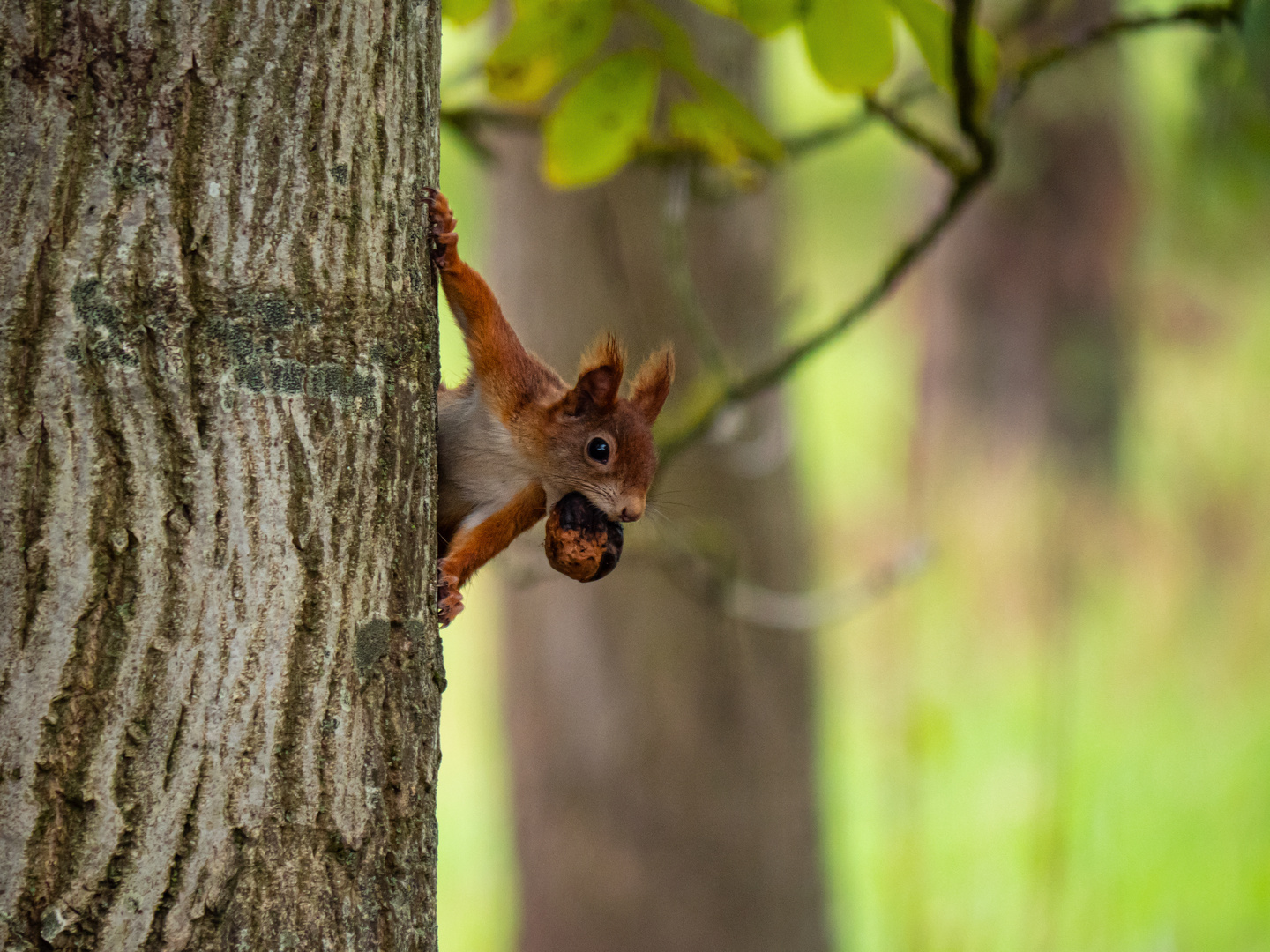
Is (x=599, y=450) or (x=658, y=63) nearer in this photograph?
(x=658, y=63)

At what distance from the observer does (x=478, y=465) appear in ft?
7.21

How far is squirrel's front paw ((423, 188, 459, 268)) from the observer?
5.15ft

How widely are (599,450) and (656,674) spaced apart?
1.74 metres

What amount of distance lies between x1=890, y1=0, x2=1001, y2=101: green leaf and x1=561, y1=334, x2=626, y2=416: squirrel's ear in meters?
0.64

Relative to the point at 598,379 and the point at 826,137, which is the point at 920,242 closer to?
the point at 826,137

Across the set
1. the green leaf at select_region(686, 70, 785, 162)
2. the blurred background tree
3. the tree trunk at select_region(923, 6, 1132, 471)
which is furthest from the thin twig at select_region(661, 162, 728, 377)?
the tree trunk at select_region(923, 6, 1132, 471)

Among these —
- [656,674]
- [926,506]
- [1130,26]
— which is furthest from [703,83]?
[926,506]

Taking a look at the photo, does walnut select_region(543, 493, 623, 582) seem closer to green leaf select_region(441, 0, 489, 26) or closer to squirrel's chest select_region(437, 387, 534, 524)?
squirrel's chest select_region(437, 387, 534, 524)

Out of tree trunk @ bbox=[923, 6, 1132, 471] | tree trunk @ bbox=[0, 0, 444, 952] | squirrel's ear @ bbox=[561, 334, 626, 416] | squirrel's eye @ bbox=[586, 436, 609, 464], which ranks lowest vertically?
tree trunk @ bbox=[0, 0, 444, 952]

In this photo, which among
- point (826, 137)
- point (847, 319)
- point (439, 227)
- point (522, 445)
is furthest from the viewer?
point (826, 137)

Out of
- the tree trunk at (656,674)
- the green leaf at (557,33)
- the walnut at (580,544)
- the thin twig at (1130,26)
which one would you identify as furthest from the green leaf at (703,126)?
the tree trunk at (656,674)

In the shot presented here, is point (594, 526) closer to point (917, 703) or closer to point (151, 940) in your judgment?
point (151, 940)

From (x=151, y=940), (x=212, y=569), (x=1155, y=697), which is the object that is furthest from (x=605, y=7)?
(x=1155, y=697)

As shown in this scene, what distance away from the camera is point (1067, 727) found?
3840 mm
